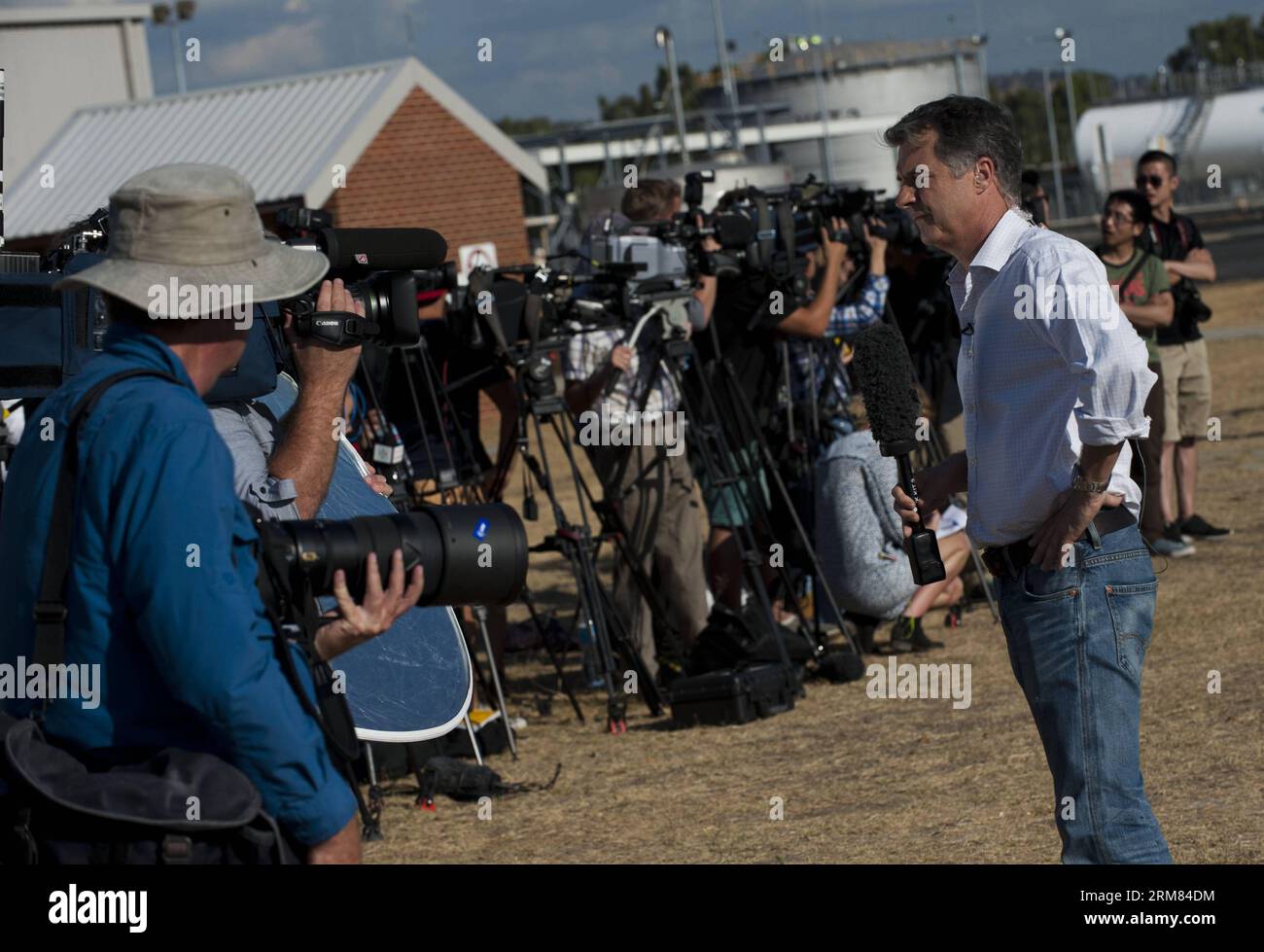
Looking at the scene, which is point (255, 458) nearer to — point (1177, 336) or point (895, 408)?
point (895, 408)

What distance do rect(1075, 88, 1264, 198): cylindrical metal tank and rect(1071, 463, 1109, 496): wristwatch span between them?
53.0 metres

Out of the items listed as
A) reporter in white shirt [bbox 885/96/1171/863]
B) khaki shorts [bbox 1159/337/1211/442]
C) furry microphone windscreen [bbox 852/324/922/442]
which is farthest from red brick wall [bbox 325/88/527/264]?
reporter in white shirt [bbox 885/96/1171/863]

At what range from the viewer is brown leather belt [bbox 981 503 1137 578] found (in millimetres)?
3480

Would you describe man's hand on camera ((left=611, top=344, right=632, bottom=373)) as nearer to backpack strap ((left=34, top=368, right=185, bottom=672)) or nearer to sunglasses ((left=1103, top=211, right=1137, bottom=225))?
sunglasses ((left=1103, top=211, right=1137, bottom=225))

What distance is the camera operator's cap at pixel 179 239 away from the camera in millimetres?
2576

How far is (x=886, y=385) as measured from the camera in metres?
3.84

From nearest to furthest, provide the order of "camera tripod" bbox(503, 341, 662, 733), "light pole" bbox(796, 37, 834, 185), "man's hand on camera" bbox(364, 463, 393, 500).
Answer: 1. "man's hand on camera" bbox(364, 463, 393, 500)
2. "camera tripod" bbox(503, 341, 662, 733)
3. "light pole" bbox(796, 37, 834, 185)

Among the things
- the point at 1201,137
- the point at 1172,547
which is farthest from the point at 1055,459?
the point at 1201,137

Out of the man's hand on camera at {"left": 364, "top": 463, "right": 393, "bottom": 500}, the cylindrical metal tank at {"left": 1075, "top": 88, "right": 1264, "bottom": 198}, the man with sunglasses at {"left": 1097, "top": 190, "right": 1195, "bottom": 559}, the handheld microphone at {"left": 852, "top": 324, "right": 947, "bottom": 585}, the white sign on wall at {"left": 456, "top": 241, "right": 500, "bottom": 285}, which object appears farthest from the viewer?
the cylindrical metal tank at {"left": 1075, "top": 88, "right": 1264, "bottom": 198}

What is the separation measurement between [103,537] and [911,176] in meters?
1.87

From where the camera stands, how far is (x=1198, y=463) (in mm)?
12742

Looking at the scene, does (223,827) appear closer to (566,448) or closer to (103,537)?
(103,537)
